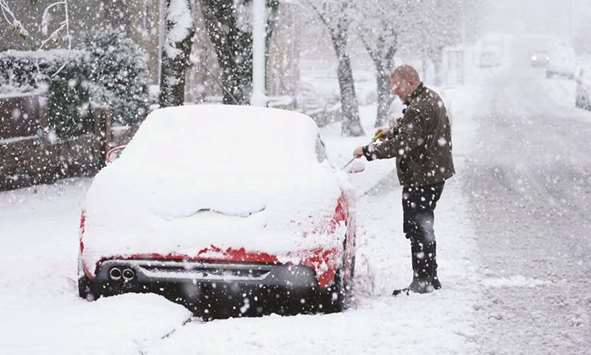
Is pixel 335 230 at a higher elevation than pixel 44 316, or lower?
higher

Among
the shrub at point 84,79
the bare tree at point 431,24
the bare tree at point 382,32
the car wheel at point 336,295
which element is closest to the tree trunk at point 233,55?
the shrub at point 84,79

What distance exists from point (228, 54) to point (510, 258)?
8.35m

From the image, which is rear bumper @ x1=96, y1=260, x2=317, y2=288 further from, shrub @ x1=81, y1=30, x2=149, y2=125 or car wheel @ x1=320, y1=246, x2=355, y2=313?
shrub @ x1=81, y1=30, x2=149, y2=125

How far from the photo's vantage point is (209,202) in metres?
6.09

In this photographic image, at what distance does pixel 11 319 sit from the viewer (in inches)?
241

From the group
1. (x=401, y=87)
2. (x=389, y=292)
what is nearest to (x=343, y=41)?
(x=401, y=87)

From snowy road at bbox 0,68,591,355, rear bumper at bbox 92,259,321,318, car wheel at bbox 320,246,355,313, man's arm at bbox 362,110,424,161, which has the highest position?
man's arm at bbox 362,110,424,161

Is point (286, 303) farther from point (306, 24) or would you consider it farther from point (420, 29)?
point (420, 29)

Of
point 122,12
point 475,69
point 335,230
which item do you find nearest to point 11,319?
point 335,230

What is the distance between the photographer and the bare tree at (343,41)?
87.1 ft

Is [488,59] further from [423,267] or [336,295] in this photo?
[336,295]

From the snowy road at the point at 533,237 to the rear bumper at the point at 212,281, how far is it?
125 centimetres

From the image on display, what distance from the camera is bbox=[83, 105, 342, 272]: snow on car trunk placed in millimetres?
5965

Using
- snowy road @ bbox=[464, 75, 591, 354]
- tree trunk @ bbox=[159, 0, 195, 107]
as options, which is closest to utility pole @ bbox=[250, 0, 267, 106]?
tree trunk @ bbox=[159, 0, 195, 107]
